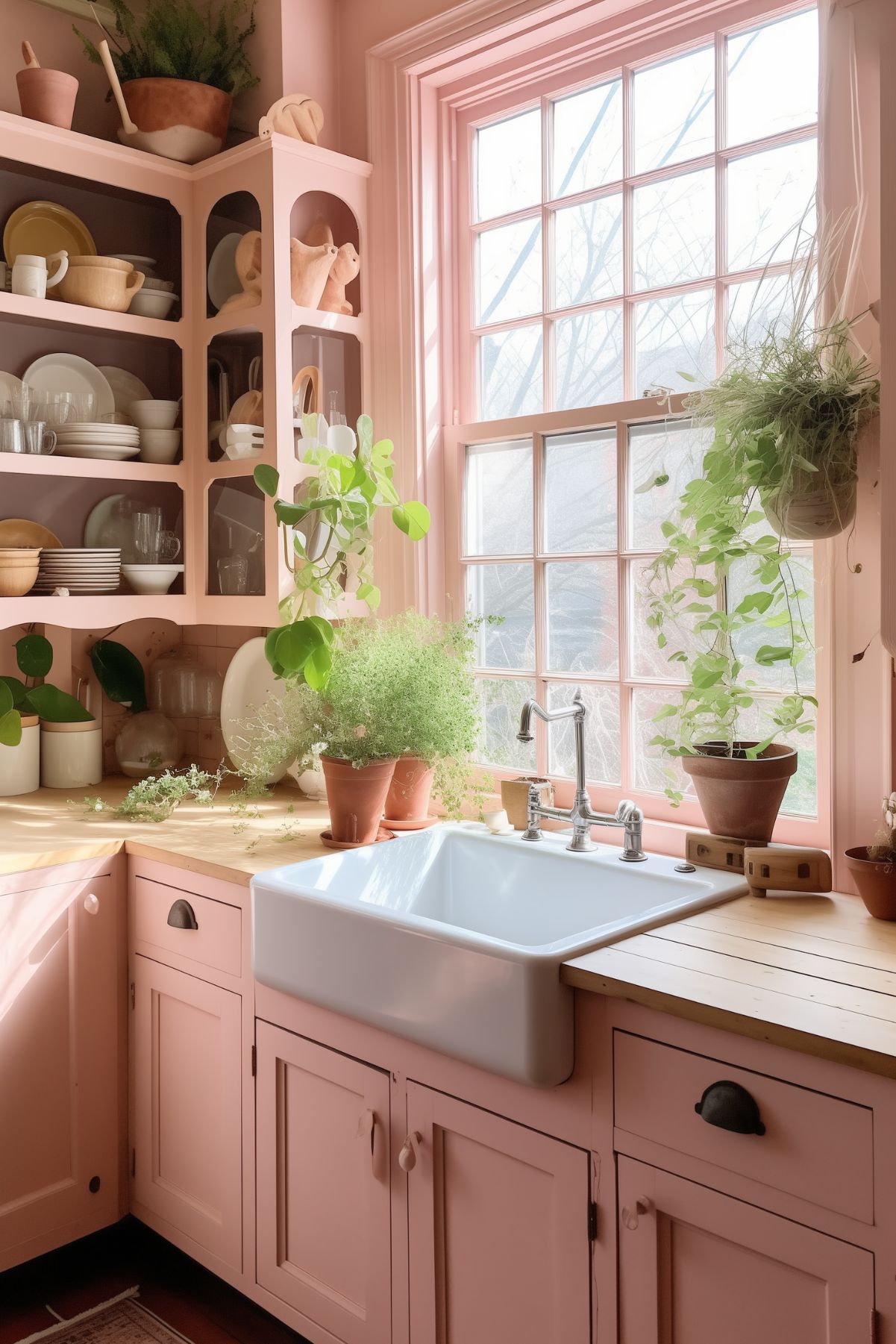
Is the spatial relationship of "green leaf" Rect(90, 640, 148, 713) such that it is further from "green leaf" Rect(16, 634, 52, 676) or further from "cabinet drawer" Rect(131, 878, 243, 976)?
"cabinet drawer" Rect(131, 878, 243, 976)

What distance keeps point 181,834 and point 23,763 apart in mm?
709

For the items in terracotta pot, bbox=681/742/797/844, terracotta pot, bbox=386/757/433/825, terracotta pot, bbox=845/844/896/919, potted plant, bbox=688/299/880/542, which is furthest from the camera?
terracotta pot, bbox=386/757/433/825

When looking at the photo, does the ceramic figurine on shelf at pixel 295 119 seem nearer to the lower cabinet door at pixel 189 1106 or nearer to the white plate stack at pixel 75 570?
the white plate stack at pixel 75 570

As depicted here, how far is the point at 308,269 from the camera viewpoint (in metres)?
2.63

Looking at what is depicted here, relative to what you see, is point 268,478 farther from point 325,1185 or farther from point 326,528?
point 325,1185

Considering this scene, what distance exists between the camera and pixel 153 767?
3.01 m

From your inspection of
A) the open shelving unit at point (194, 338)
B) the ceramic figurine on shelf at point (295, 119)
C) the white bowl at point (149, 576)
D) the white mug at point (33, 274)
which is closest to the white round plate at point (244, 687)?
the open shelving unit at point (194, 338)

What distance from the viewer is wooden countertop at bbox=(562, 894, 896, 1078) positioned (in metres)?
1.29

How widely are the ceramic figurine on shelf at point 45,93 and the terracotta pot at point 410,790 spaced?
1.65 meters

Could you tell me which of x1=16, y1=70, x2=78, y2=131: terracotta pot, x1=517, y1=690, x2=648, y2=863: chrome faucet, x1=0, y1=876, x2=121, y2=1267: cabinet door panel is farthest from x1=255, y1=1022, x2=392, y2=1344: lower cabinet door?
x1=16, y1=70, x2=78, y2=131: terracotta pot

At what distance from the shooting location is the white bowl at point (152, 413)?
2.80 meters

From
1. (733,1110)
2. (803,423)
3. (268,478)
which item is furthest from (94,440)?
(733,1110)

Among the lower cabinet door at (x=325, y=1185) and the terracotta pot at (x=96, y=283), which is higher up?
the terracotta pot at (x=96, y=283)

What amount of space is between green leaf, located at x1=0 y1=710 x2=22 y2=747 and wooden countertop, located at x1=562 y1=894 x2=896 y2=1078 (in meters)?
1.71
